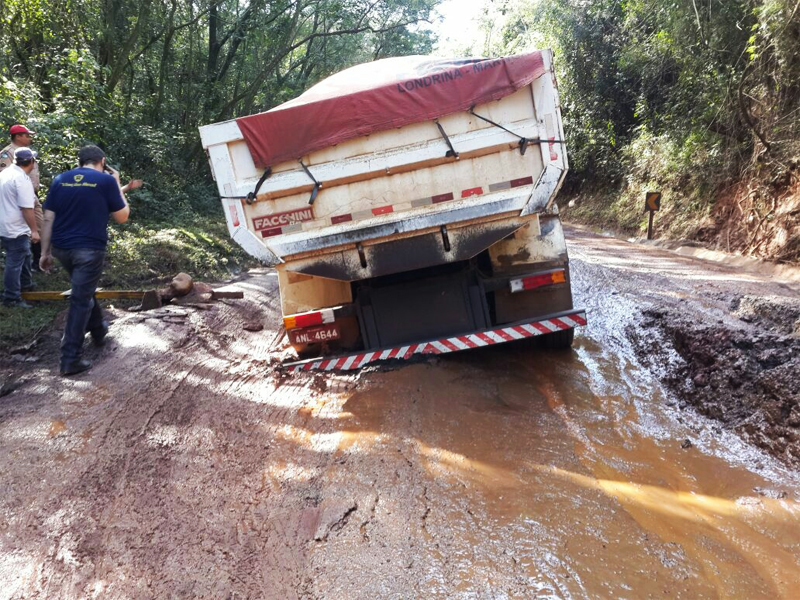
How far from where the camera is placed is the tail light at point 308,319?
465 cm

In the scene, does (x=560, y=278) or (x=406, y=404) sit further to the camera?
(x=560, y=278)

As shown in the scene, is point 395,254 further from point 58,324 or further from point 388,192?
point 58,324

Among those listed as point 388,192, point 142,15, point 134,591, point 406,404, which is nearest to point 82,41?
point 142,15

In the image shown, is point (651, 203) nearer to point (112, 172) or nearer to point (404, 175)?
point (404, 175)

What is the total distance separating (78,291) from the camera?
4.66 metres

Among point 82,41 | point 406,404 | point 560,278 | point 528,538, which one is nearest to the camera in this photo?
point 528,538

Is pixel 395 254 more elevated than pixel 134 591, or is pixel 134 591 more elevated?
pixel 395 254

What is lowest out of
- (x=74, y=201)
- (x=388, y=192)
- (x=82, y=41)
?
(x=388, y=192)

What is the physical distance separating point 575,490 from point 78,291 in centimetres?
422

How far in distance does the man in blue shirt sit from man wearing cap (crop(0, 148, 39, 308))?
1267 mm

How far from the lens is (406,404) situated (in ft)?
13.6

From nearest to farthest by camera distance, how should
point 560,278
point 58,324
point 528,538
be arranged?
point 528,538 → point 560,278 → point 58,324

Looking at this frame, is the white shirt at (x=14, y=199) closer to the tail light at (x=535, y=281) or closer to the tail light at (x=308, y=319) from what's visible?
the tail light at (x=308, y=319)

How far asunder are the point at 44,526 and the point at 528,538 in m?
2.38
